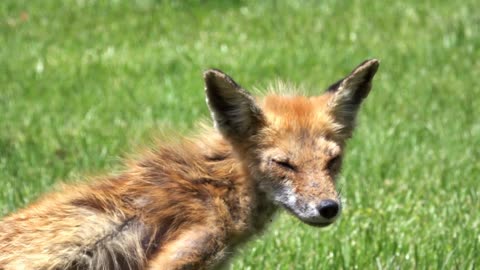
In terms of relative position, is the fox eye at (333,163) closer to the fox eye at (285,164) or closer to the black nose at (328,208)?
the fox eye at (285,164)

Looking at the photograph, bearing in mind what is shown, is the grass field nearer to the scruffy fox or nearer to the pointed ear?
the scruffy fox

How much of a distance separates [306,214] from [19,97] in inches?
256

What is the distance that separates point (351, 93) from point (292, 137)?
2.15ft

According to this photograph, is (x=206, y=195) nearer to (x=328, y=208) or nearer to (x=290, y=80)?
(x=328, y=208)

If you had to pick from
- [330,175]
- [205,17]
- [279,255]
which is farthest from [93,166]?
[205,17]

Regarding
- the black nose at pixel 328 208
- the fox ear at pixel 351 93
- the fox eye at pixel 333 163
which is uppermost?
the fox ear at pixel 351 93

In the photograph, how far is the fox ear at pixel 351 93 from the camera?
6.26 m

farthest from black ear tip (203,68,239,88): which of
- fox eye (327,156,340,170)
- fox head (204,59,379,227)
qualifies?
fox eye (327,156,340,170)

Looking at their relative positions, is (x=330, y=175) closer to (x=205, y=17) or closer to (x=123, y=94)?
(x=123, y=94)

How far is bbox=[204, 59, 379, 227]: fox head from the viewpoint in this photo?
Result: 5.72 metres

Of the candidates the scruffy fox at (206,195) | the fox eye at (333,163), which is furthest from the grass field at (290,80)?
the fox eye at (333,163)

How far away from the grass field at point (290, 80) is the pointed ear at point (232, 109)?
24.4 inches

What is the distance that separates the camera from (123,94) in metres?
11.8

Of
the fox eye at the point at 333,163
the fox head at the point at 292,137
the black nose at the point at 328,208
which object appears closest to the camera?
the black nose at the point at 328,208
